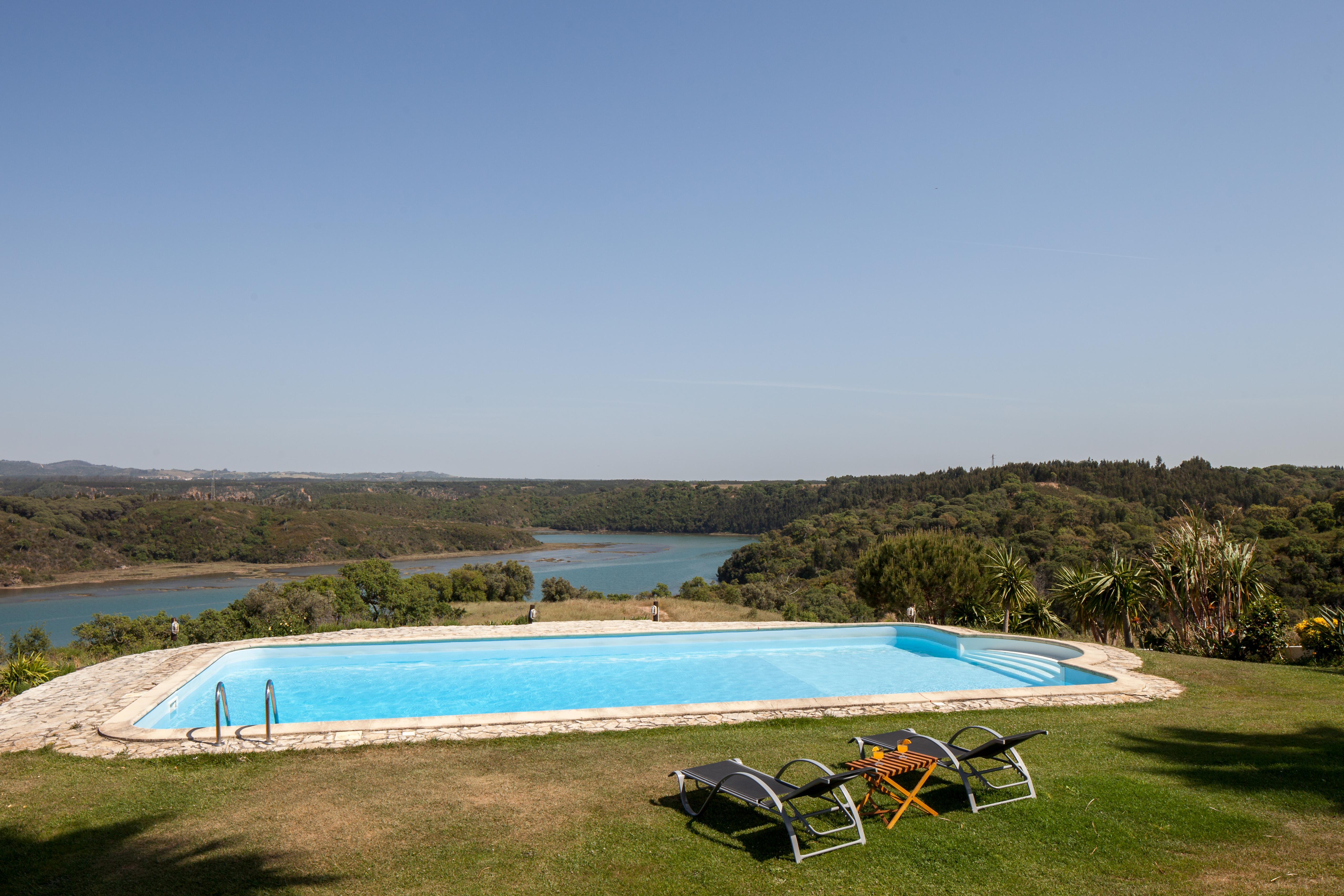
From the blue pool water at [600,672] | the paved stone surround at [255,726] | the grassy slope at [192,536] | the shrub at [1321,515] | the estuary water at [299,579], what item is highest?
the shrub at [1321,515]

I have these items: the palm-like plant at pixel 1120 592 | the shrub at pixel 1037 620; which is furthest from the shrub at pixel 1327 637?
the shrub at pixel 1037 620

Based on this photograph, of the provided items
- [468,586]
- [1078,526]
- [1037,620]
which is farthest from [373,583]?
[1078,526]

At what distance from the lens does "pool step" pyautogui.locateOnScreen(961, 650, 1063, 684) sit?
1213cm

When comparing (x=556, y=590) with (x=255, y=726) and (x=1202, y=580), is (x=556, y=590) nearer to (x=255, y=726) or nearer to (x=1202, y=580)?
(x=1202, y=580)

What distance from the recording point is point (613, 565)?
243 feet

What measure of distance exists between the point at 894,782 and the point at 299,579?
160 feet

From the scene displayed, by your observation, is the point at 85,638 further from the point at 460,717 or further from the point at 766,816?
the point at 766,816

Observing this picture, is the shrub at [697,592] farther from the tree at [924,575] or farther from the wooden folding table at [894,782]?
the wooden folding table at [894,782]

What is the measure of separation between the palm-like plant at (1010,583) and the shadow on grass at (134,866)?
14824mm

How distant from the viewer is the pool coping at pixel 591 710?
7.21 m

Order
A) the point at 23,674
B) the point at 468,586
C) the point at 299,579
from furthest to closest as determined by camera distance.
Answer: the point at 299,579
the point at 468,586
the point at 23,674

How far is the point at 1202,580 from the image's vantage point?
13188mm

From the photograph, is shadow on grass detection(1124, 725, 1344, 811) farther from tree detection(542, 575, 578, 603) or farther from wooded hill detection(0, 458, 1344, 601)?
tree detection(542, 575, 578, 603)

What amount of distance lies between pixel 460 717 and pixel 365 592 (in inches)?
841
